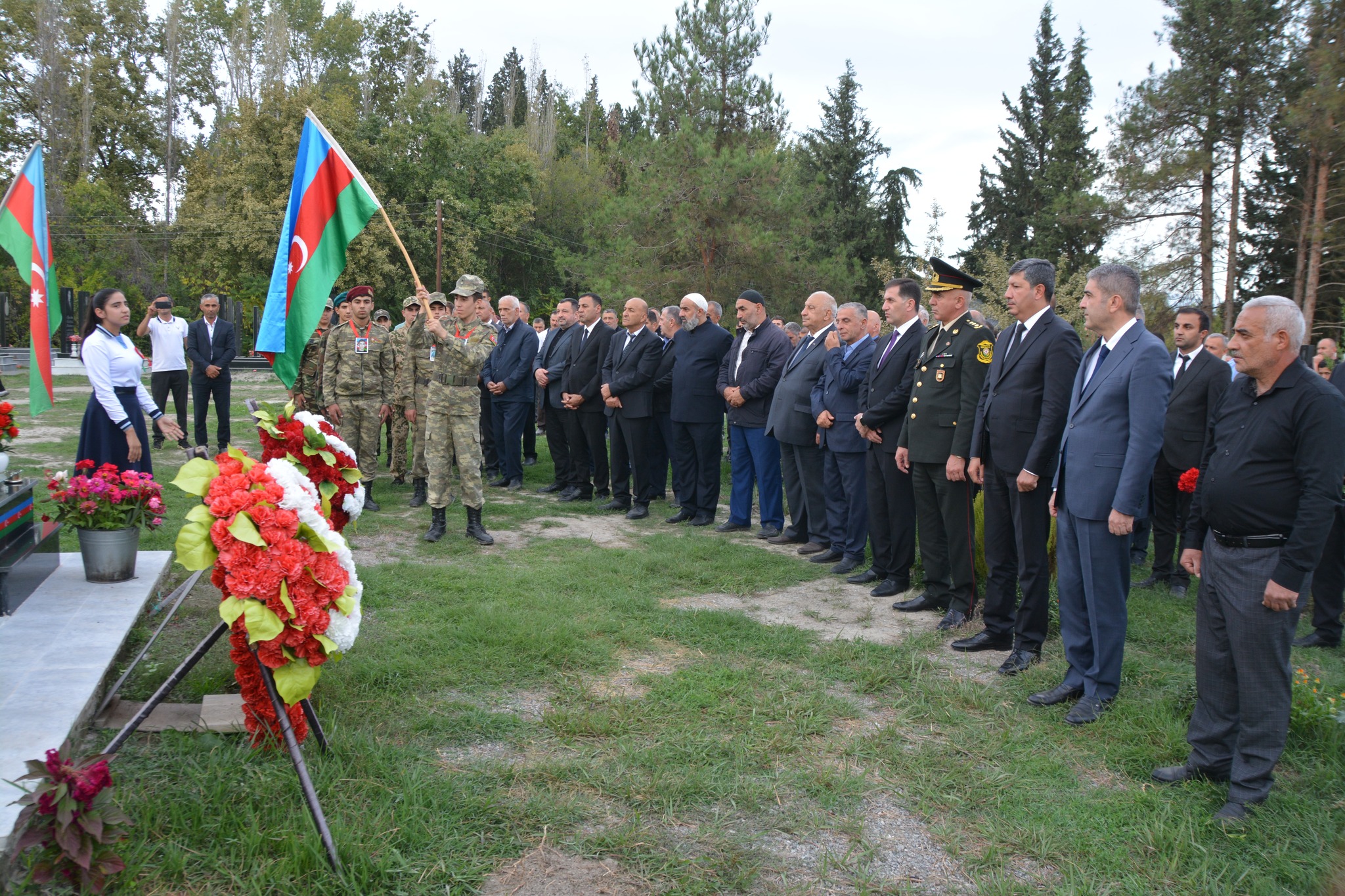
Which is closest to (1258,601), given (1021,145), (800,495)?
(800,495)

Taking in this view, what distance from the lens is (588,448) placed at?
1080cm

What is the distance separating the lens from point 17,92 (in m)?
43.2

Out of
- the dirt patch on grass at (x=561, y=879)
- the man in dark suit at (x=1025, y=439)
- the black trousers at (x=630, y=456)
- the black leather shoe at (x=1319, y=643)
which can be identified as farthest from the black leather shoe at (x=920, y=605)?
the black trousers at (x=630, y=456)

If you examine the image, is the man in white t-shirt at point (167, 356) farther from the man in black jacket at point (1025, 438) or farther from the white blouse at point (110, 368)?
the man in black jacket at point (1025, 438)

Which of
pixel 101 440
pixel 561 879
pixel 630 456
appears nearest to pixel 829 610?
pixel 561 879

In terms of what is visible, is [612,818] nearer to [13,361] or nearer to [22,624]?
[22,624]

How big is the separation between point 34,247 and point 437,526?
3.63 metres

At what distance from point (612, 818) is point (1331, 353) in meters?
9.25

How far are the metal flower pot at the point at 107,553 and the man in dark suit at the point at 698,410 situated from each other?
16.6ft

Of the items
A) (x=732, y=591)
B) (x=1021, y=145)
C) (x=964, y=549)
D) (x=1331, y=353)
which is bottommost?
(x=732, y=591)

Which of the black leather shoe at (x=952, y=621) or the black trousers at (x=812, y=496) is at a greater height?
the black trousers at (x=812, y=496)

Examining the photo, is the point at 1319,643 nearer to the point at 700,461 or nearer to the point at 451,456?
the point at 700,461

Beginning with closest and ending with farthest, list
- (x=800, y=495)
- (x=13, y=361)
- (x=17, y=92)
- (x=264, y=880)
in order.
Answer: (x=264, y=880), (x=800, y=495), (x=13, y=361), (x=17, y=92)

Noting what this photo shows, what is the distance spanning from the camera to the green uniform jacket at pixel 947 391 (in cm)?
573
